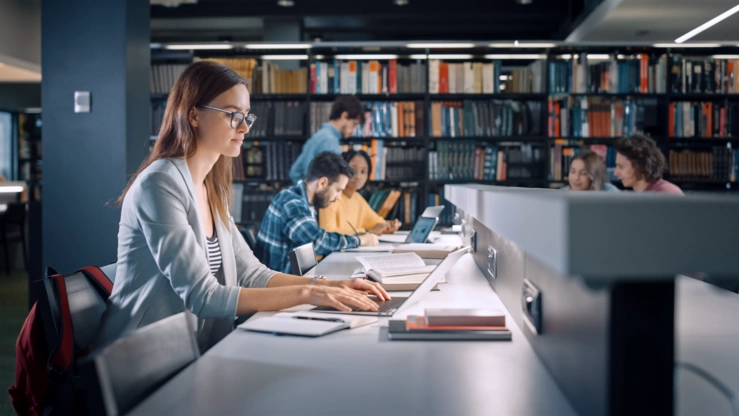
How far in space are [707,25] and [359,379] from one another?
16.5 feet

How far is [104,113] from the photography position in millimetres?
4113

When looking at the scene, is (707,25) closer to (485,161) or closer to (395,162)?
(485,161)

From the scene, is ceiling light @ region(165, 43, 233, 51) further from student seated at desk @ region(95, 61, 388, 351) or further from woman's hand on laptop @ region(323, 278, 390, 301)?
woman's hand on laptop @ region(323, 278, 390, 301)

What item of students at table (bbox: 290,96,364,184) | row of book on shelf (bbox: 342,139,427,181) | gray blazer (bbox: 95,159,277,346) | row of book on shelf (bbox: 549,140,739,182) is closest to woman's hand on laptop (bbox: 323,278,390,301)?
gray blazer (bbox: 95,159,277,346)

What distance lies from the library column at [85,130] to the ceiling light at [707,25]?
4116mm

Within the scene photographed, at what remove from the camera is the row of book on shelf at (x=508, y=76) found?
5570 mm

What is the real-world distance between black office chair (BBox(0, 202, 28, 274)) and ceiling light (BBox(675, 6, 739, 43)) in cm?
696

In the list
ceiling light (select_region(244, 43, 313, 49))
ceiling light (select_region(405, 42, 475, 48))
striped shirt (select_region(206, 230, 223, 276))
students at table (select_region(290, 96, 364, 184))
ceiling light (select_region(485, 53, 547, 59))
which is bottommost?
striped shirt (select_region(206, 230, 223, 276))

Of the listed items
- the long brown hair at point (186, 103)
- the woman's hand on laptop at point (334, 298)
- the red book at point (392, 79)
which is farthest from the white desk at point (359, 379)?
the red book at point (392, 79)

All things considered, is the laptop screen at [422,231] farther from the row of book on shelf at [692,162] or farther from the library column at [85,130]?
the row of book on shelf at [692,162]

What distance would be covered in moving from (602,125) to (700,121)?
83 cm

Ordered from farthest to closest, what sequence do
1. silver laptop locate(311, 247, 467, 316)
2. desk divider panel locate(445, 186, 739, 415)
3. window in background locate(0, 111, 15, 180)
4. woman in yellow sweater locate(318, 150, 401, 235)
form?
1. window in background locate(0, 111, 15, 180)
2. woman in yellow sweater locate(318, 150, 401, 235)
3. silver laptop locate(311, 247, 467, 316)
4. desk divider panel locate(445, 186, 739, 415)

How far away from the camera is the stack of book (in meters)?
1.42

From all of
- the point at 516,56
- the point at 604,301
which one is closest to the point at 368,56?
the point at 516,56
